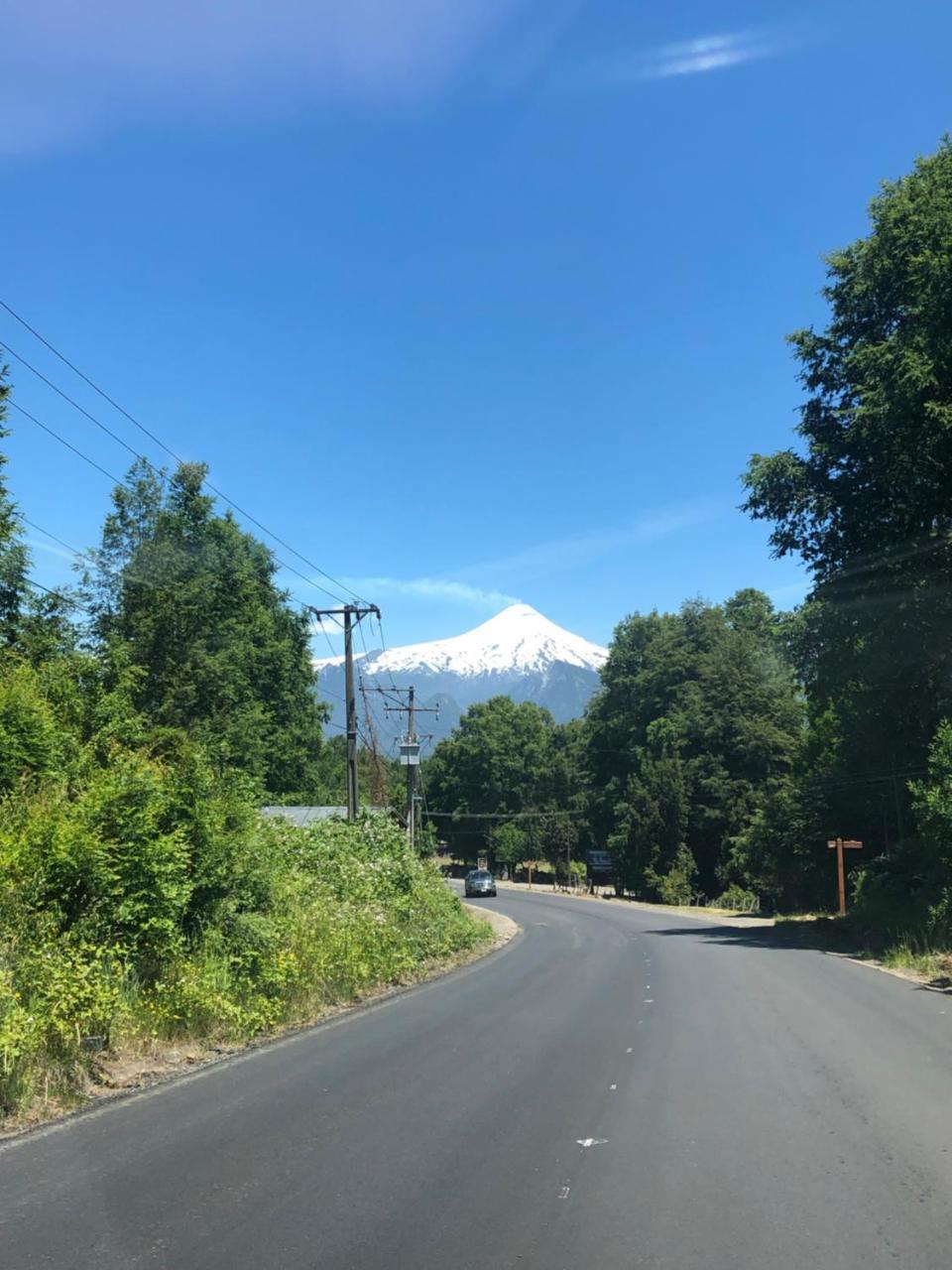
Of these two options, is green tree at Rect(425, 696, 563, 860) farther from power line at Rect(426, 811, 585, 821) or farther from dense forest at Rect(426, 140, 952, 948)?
dense forest at Rect(426, 140, 952, 948)

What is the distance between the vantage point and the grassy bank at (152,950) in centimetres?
800

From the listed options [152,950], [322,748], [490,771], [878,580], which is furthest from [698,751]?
[152,950]

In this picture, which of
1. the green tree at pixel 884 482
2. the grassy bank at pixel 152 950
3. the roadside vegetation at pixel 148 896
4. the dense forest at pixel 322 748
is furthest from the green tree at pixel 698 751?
the grassy bank at pixel 152 950

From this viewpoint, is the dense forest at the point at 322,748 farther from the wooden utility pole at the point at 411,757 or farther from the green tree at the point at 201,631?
the wooden utility pole at the point at 411,757

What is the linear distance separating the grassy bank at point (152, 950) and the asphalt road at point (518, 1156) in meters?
0.73

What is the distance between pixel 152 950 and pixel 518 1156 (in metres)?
5.45

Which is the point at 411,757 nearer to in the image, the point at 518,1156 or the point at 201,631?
the point at 201,631

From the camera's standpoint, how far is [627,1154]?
6.25 metres

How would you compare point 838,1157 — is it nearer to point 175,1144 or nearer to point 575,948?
point 175,1144

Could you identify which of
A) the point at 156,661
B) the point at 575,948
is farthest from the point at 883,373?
the point at 156,661

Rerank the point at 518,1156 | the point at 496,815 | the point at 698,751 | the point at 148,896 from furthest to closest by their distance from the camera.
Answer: the point at 496,815, the point at 698,751, the point at 148,896, the point at 518,1156

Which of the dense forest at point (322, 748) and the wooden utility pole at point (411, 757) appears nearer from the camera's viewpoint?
the dense forest at point (322, 748)

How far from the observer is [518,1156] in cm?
624

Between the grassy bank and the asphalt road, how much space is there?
73cm
